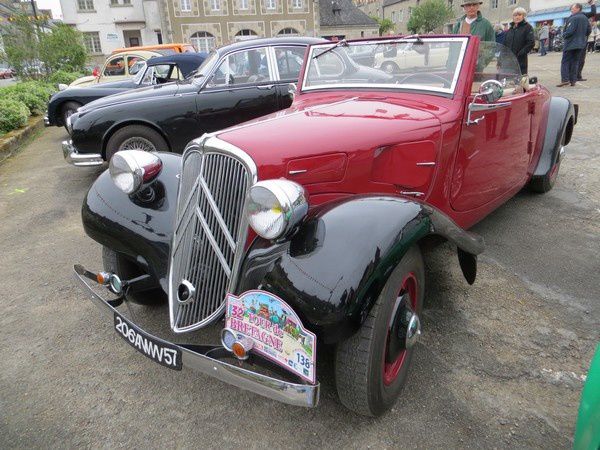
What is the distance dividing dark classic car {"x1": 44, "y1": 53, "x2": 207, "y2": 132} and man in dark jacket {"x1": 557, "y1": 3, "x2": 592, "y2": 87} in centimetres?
757

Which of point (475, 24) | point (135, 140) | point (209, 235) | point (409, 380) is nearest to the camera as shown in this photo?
point (209, 235)

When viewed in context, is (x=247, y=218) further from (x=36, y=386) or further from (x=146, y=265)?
(x=36, y=386)

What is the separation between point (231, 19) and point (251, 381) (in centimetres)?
4473

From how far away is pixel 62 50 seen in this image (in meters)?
17.1

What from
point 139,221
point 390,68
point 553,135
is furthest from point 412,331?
point 553,135

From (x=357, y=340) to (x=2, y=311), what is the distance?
8.18ft

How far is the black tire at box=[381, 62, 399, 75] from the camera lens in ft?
10.1

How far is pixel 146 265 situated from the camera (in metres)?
2.30

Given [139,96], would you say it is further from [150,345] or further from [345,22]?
[345,22]

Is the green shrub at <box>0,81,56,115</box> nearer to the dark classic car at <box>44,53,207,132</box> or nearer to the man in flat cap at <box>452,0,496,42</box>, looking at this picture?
the dark classic car at <box>44,53,207,132</box>

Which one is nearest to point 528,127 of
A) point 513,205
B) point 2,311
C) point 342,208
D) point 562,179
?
point 513,205

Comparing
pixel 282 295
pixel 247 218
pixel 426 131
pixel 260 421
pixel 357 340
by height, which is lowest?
pixel 260 421

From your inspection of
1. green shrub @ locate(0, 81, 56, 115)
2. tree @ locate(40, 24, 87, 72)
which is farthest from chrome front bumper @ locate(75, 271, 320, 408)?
tree @ locate(40, 24, 87, 72)

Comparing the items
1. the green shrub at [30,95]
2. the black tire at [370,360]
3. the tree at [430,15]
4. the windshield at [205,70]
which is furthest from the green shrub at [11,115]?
the tree at [430,15]
